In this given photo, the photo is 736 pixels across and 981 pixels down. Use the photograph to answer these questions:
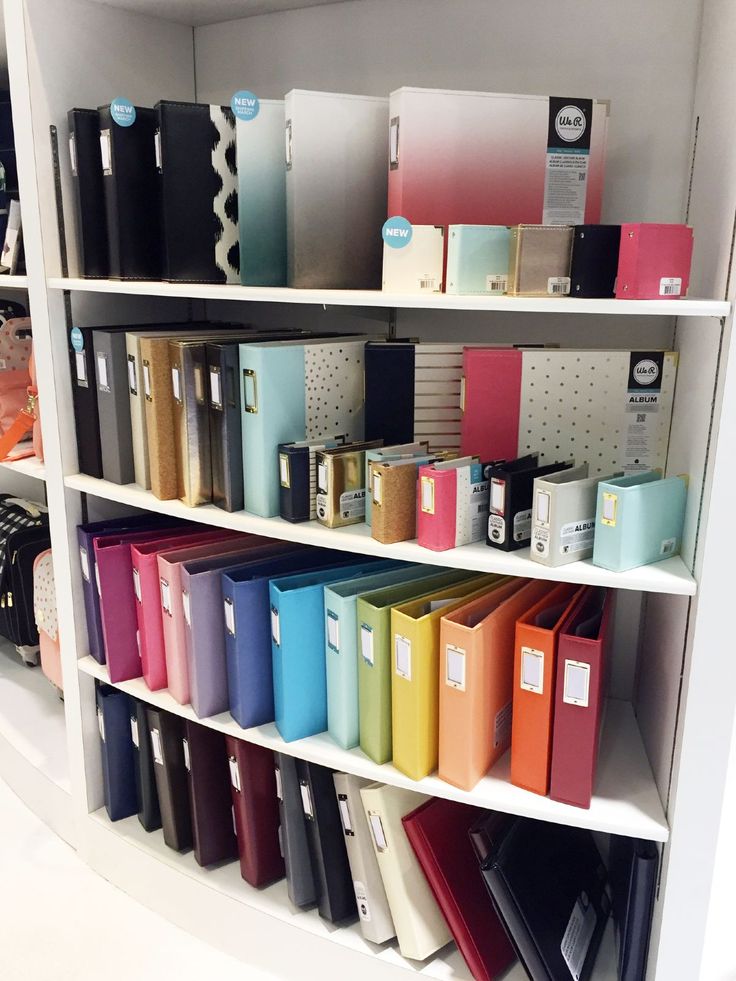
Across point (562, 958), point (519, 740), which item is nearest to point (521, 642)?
point (519, 740)

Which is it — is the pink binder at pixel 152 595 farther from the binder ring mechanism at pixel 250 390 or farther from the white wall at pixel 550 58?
the white wall at pixel 550 58

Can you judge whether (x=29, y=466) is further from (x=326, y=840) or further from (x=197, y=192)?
(x=326, y=840)

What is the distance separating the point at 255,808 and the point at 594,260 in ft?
4.34

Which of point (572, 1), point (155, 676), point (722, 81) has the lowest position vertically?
point (155, 676)

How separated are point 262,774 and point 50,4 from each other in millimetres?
1697

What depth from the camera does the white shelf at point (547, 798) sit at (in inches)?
55.3

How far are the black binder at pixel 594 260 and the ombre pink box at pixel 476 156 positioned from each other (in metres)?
0.27

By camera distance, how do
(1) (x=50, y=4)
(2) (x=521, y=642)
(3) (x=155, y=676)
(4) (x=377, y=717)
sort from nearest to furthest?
(2) (x=521, y=642) → (4) (x=377, y=717) → (1) (x=50, y=4) → (3) (x=155, y=676)

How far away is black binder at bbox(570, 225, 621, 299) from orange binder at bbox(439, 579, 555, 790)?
0.57 metres

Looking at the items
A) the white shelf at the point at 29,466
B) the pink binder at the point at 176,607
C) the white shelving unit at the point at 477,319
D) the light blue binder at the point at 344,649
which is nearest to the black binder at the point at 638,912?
the white shelving unit at the point at 477,319

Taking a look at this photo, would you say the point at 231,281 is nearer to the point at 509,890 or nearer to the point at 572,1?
the point at 572,1

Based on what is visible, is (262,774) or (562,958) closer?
(562,958)

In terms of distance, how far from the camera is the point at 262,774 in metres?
1.79

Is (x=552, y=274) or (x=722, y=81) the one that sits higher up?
(x=722, y=81)
